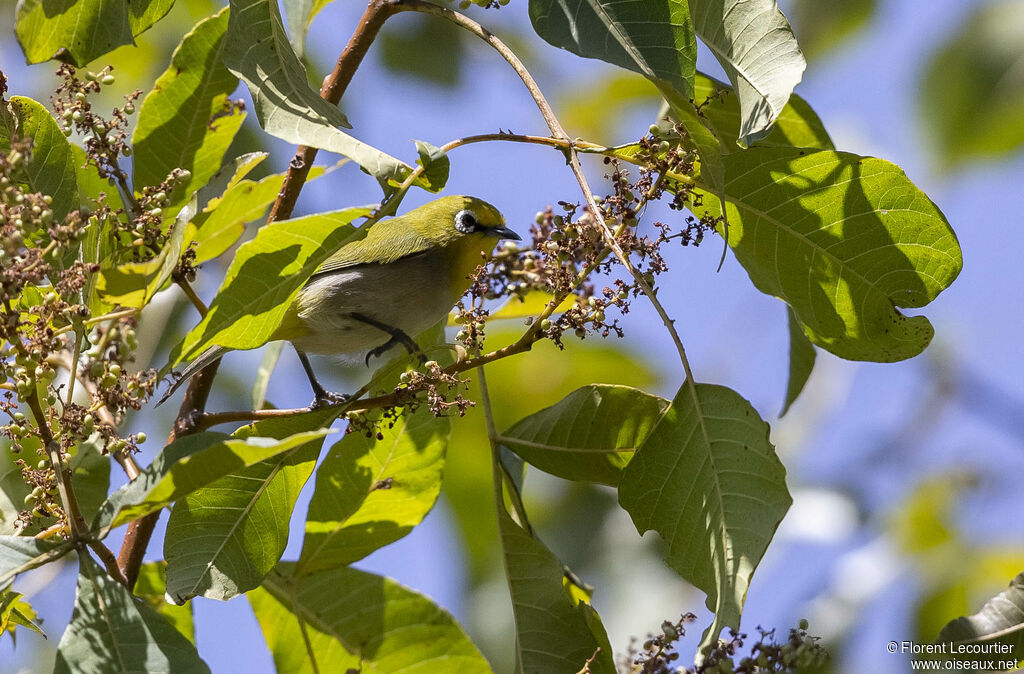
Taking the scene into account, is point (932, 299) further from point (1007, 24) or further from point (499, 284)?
point (1007, 24)

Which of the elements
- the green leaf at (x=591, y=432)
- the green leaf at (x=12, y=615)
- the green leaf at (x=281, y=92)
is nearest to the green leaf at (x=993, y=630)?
the green leaf at (x=591, y=432)

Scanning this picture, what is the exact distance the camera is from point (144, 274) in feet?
8.25

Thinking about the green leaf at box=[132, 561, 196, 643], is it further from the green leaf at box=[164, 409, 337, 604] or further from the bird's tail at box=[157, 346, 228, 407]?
the green leaf at box=[164, 409, 337, 604]

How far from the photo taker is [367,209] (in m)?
2.17

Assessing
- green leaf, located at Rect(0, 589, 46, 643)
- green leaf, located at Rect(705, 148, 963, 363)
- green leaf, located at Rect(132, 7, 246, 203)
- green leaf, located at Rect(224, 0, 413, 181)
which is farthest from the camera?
green leaf, located at Rect(132, 7, 246, 203)

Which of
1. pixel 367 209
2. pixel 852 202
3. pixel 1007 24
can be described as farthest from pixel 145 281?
pixel 1007 24

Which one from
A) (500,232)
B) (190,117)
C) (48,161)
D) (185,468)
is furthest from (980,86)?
(185,468)

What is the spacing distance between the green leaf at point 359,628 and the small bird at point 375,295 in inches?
41.1

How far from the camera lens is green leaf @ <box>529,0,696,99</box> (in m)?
2.13

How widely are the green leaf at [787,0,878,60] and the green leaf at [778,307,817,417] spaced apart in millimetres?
3469

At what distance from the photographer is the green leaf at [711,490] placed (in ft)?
6.94

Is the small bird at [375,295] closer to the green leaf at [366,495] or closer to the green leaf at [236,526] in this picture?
the green leaf at [366,495]

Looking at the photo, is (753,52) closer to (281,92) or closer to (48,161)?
(281,92)

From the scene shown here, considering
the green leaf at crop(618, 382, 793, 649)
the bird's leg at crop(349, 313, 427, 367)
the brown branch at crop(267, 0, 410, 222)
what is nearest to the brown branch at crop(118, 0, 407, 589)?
the brown branch at crop(267, 0, 410, 222)
